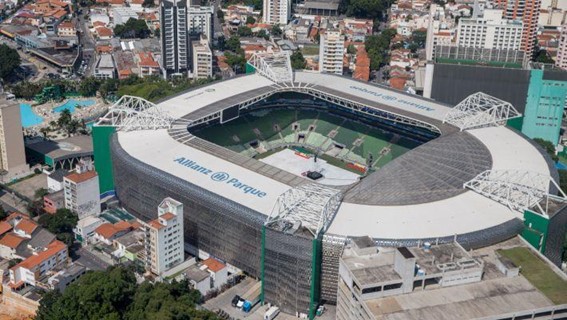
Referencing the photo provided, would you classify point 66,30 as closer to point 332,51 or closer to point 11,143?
point 332,51

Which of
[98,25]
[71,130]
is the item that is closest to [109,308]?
[71,130]

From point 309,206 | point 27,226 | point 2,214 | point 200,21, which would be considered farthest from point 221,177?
point 200,21

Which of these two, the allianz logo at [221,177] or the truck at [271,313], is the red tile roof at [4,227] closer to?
the allianz logo at [221,177]

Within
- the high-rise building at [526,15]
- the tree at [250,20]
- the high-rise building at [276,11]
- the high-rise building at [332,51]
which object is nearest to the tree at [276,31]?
the high-rise building at [276,11]

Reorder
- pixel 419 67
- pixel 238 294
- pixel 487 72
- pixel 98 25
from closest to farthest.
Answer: pixel 238 294, pixel 487 72, pixel 419 67, pixel 98 25

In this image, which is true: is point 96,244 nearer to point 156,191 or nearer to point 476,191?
point 156,191

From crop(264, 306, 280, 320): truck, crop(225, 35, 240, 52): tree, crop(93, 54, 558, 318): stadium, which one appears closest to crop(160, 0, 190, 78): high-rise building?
crop(225, 35, 240, 52): tree
